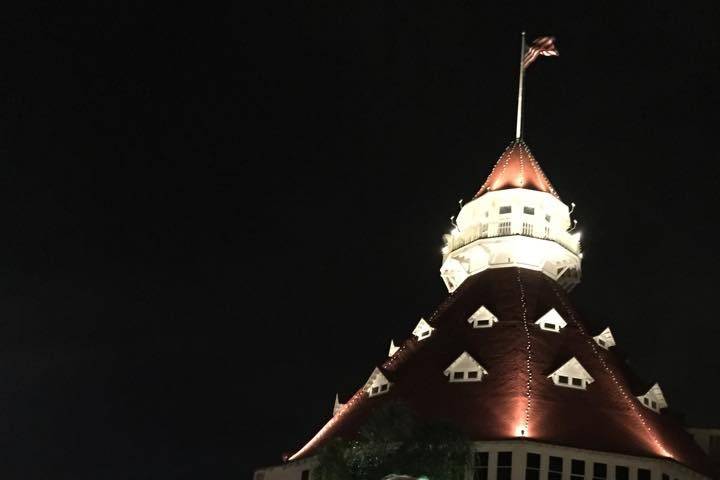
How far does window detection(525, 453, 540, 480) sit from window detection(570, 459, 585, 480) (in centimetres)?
131

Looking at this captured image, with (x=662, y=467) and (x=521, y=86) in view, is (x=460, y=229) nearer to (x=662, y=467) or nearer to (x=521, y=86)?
(x=521, y=86)

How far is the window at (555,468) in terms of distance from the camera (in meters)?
42.4

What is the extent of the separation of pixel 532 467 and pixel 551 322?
30.5ft

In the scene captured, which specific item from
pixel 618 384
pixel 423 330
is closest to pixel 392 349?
pixel 423 330

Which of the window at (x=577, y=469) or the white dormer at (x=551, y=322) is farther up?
the white dormer at (x=551, y=322)

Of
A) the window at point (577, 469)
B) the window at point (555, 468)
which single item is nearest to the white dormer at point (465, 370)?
the window at point (555, 468)

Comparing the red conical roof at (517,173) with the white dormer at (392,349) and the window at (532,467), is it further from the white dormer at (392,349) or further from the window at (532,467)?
the window at (532,467)

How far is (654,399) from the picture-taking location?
48.7 m

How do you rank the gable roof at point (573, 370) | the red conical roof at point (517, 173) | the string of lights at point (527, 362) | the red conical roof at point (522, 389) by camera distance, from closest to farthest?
1. the string of lights at point (527, 362)
2. the red conical roof at point (522, 389)
3. the gable roof at point (573, 370)
4. the red conical roof at point (517, 173)

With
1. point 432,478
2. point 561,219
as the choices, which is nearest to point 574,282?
point 561,219

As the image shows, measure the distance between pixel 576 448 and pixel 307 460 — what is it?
36.4 ft

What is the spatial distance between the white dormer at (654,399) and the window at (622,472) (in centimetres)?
540

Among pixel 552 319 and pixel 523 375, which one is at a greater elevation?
pixel 552 319

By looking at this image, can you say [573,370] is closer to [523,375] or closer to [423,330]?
[523,375]
